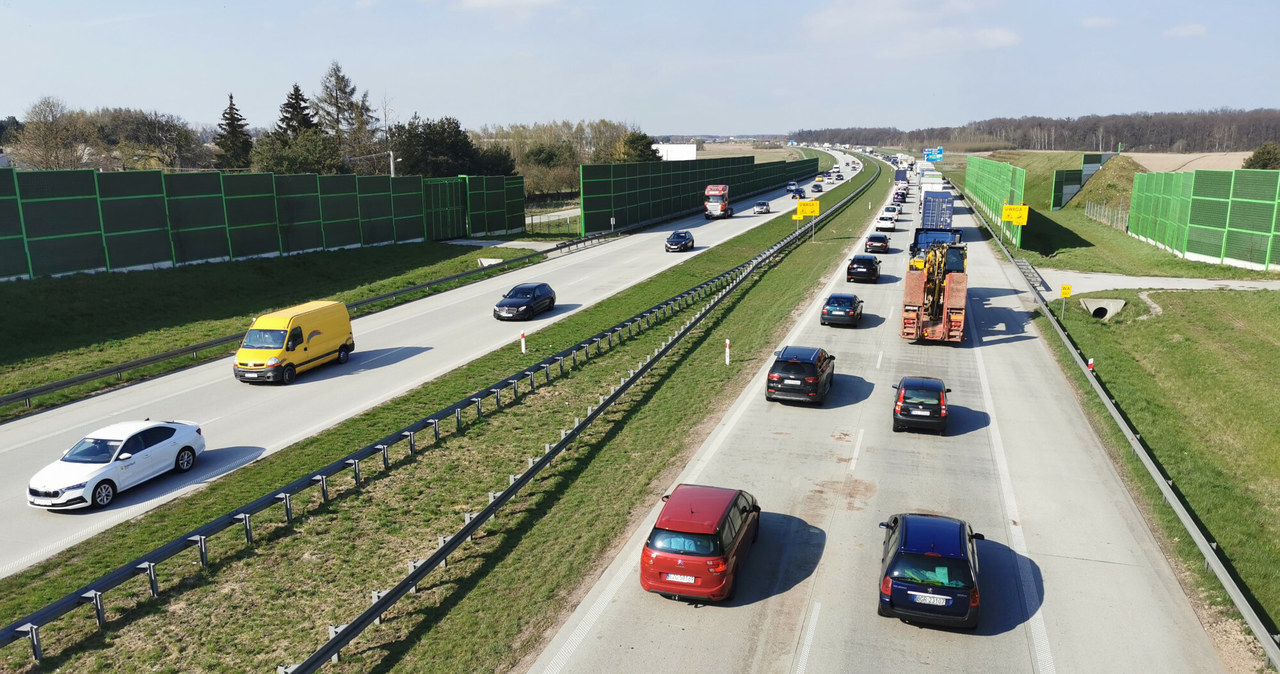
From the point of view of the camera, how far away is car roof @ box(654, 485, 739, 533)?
12219 millimetres

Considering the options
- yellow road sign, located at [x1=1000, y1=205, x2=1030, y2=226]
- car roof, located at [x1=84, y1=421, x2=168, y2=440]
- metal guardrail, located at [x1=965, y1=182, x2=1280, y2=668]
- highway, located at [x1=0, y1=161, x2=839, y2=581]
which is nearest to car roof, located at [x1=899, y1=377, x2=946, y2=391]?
Result: metal guardrail, located at [x1=965, y1=182, x2=1280, y2=668]

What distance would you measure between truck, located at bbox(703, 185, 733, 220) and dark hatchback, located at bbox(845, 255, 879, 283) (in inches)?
1545

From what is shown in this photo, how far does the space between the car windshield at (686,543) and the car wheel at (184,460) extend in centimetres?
1164

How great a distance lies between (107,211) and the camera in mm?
34906

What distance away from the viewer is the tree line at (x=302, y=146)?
71562mm

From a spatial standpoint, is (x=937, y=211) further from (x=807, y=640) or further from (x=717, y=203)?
(x=807, y=640)

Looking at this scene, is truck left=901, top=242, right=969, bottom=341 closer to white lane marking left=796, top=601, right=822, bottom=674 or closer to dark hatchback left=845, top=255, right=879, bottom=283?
dark hatchback left=845, top=255, right=879, bottom=283

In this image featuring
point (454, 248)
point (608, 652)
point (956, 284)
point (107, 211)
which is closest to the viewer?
point (608, 652)

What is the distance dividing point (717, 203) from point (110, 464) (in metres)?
68.0

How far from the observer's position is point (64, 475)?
1570 cm

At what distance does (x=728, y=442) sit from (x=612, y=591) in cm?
721

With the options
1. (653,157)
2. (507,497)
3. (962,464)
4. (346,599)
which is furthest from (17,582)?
(653,157)

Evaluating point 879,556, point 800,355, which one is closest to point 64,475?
point 879,556

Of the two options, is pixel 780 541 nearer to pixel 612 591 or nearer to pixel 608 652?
pixel 612 591
